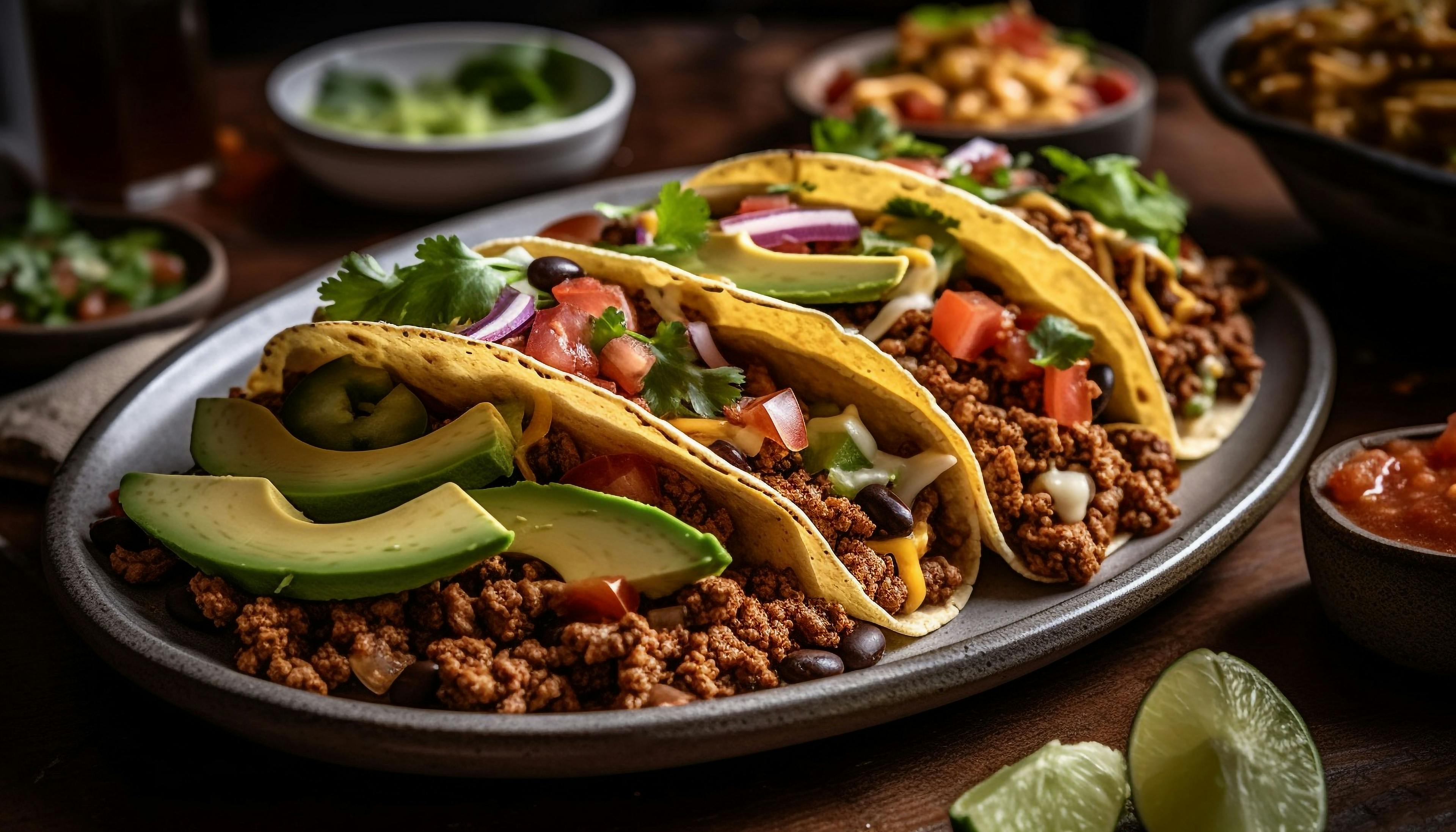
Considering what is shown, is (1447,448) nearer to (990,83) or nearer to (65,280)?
(990,83)

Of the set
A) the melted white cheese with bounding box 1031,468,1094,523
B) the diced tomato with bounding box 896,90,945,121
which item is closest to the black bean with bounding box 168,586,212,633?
the melted white cheese with bounding box 1031,468,1094,523

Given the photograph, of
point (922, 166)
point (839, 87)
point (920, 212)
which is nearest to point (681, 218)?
point (920, 212)

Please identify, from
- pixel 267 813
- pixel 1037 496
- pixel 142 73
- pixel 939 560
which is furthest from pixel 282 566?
pixel 142 73

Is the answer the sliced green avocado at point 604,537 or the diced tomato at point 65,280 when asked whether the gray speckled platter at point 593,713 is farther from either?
the diced tomato at point 65,280

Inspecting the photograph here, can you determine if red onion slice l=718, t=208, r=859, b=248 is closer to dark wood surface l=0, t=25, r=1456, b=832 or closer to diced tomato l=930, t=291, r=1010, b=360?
diced tomato l=930, t=291, r=1010, b=360

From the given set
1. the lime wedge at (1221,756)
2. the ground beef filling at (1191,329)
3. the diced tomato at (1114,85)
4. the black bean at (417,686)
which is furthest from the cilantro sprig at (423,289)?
the diced tomato at (1114,85)

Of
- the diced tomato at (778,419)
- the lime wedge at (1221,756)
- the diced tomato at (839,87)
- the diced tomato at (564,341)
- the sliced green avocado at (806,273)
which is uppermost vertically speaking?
the sliced green avocado at (806,273)
